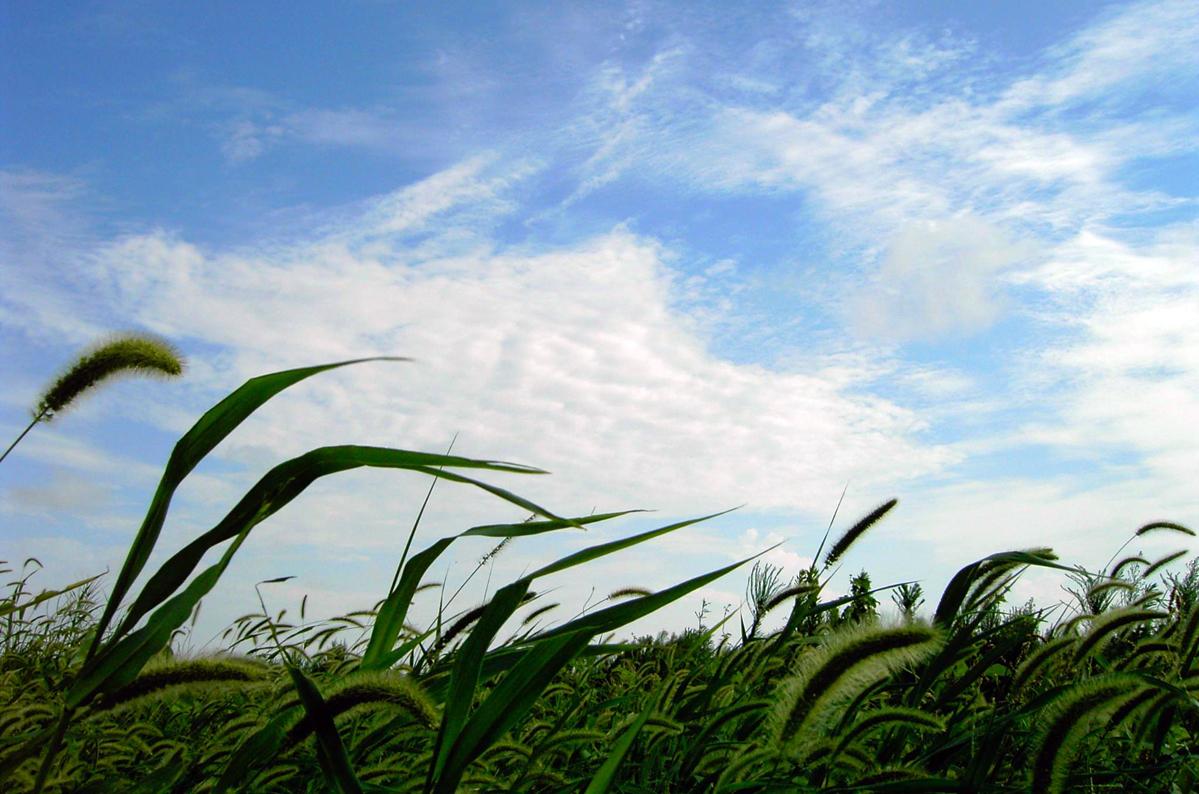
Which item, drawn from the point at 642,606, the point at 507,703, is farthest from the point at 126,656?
the point at 642,606

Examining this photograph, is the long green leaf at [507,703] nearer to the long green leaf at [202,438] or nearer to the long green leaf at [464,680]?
the long green leaf at [464,680]

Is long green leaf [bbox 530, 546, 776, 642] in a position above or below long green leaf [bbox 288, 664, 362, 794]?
above

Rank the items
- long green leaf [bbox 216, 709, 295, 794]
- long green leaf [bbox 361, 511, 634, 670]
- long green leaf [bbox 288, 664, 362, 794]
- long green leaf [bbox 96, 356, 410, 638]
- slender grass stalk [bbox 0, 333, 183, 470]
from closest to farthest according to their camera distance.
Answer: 1. long green leaf [bbox 288, 664, 362, 794]
2. long green leaf [bbox 216, 709, 295, 794]
3. long green leaf [bbox 96, 356, 410, 638]
4. long green leaf [bbox 361, 511, 634, 670]
5. slender grass stalk [bbox 0, 333, 183, 470]

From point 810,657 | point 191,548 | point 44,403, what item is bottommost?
point 810,657

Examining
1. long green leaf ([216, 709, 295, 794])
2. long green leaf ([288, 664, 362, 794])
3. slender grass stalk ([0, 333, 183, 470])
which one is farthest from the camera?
slender grass stalk ([0, 333, 183, 470])

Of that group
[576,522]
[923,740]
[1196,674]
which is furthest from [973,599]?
[576,522]

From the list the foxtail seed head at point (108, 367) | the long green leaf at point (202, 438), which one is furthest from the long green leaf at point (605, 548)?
the foxtail seed head at point (108, 367)

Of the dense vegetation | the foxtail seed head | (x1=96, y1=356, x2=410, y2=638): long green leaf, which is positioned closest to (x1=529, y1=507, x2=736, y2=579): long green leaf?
the dense vegetation

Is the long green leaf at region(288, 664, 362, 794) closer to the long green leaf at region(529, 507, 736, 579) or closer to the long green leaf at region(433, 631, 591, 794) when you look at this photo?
the long green leaf at region(433, 631, 591, 794)

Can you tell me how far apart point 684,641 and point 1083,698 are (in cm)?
530

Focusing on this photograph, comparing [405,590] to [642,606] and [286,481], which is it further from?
[642,606]

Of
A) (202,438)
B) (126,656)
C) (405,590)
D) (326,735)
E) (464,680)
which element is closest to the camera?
(326,735)

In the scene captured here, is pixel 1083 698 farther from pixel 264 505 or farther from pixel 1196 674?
pixel 264 505

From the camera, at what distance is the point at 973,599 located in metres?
3.38
